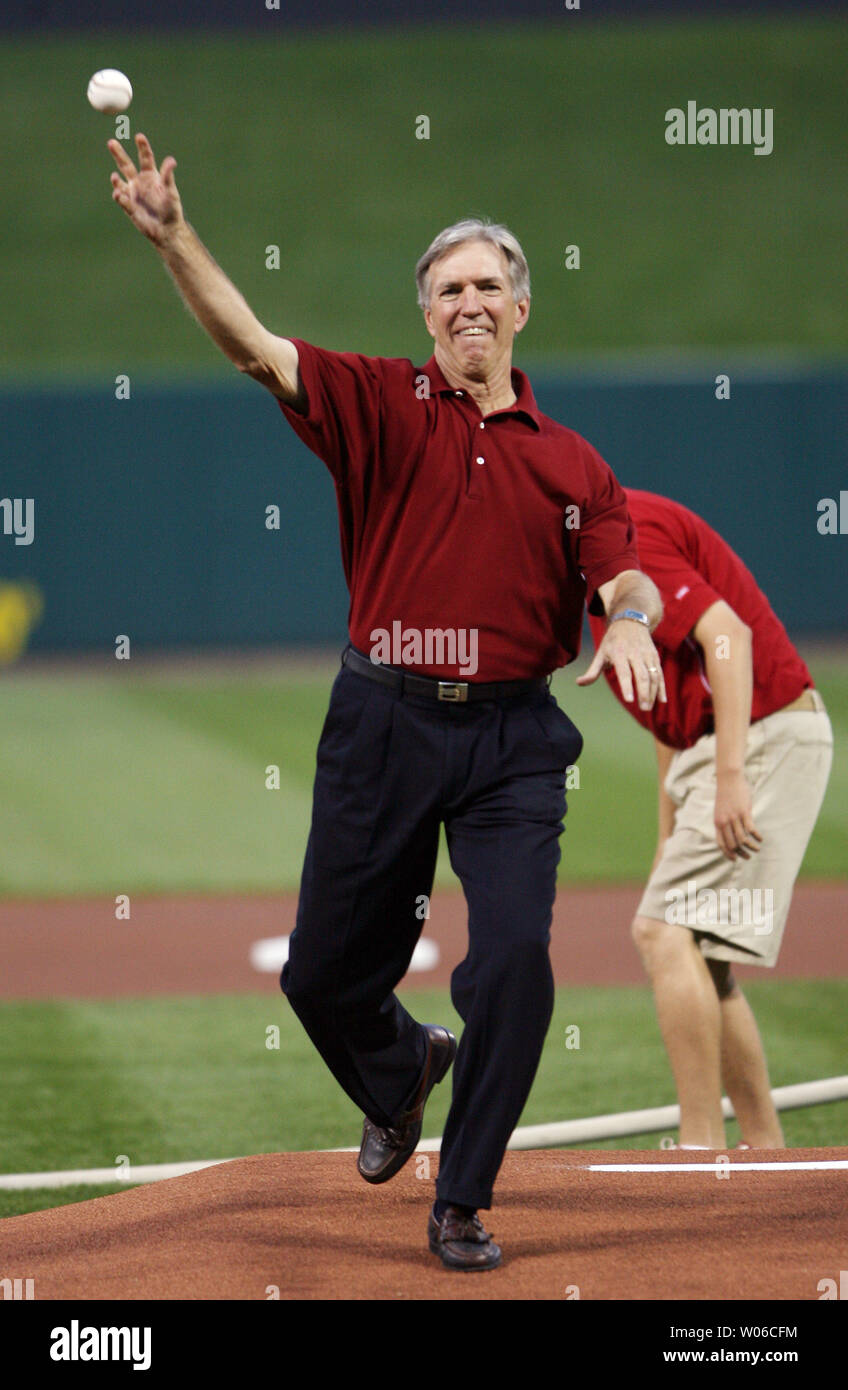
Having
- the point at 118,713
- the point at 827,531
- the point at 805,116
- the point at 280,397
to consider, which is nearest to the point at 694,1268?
the point at 280,397

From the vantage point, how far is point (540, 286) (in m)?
28.5

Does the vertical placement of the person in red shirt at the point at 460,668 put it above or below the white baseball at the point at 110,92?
below

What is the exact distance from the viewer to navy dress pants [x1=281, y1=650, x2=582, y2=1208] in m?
4.46

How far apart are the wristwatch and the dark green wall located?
15.8m

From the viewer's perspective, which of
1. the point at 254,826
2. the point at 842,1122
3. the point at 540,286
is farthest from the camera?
the point at 540,286

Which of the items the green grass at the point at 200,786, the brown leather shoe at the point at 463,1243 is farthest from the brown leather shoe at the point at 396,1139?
the green grass at the point at 200,786

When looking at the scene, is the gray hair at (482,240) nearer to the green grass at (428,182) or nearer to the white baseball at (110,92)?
the white baseball at (110,92)

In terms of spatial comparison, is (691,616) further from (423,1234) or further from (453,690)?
(423,1234)

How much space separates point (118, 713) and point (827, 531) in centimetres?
851

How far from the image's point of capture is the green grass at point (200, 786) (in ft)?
37.8

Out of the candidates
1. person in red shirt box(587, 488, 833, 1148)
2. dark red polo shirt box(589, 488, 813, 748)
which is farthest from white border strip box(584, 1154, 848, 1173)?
dark red polo shirt box(589, 488, 813, 748)

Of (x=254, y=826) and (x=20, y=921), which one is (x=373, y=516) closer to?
(x=20, y=921)

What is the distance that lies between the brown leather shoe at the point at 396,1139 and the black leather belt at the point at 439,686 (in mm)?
1084

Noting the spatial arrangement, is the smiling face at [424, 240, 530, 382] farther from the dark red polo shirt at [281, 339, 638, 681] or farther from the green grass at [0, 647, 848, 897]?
the green grass at [0, 647, 848, 897]
